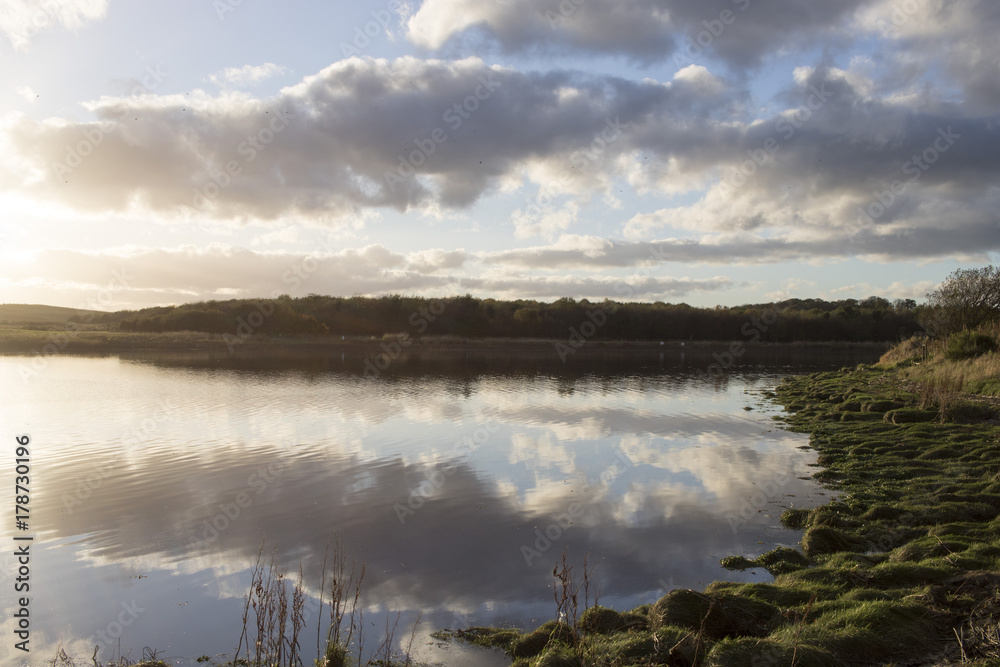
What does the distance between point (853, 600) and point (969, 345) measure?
2186 centimetres

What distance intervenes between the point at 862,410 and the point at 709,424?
4126mm

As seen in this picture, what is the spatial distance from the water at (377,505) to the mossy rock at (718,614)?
104cm

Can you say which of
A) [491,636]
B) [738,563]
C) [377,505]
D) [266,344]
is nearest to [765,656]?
[491,636]

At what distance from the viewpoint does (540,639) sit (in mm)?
4773

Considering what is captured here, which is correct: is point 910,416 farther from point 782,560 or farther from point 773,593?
point 773,593

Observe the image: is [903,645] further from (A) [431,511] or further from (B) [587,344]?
(B) [587,344]

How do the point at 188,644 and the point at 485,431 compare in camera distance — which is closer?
the point at 188,644

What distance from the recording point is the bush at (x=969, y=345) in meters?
21.3

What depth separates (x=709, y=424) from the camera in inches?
693

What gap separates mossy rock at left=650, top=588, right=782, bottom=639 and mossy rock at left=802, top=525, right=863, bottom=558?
7.34 feet

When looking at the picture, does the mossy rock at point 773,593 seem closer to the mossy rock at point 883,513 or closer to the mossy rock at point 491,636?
the mossy rock at point 491,636

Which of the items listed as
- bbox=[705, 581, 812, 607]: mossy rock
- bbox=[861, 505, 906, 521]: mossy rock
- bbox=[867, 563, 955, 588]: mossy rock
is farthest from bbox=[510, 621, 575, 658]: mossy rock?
bbox=[861, 505, 906, 521]: mossy rock

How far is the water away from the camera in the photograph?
572 cm

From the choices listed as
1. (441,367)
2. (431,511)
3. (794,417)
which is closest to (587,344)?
(441,367)
